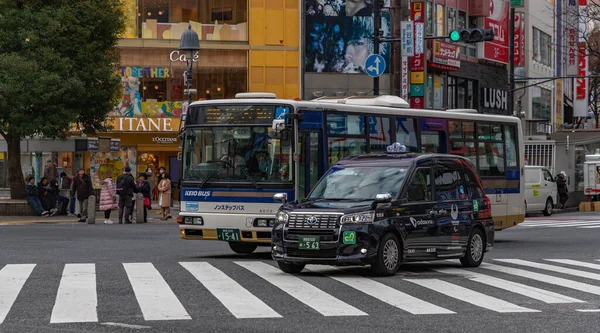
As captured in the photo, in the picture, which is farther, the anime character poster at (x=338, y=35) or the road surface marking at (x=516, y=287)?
the anime character poster at (x=338, y=35)

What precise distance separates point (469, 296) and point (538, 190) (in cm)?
2968

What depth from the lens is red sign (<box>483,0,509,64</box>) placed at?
207 ft

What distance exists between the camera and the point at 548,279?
1603 cm

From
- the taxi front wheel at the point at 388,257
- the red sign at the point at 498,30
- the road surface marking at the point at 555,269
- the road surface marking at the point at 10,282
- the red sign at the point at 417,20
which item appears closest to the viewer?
the road surface marking at the point at 10,282

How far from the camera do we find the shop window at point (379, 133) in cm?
2144

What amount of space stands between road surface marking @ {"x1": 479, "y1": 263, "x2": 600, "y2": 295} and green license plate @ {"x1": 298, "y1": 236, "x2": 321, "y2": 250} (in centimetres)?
334

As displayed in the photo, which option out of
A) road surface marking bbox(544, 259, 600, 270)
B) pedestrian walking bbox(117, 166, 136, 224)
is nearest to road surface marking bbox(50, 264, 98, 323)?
road surface marking bbox(544, 259, 600, 270)

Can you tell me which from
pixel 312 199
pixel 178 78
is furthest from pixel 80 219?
pixel 312 199

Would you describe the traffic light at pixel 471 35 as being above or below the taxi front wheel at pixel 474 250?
above

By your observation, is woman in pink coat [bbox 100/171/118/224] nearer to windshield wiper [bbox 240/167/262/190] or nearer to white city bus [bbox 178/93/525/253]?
white city bus [bbox 178/93/525/253]

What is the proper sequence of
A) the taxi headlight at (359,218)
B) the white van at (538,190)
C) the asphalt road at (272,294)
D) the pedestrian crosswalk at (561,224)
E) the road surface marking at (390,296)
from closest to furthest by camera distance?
the asphalt road at (272,294)
the road surface marking at (390,296)
the taxi headlight at (359,218)
the pedestrian crosswalk at (561,224)
the white van at (538,190)

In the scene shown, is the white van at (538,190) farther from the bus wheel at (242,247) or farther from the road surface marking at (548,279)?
the road surface marking at (548,279)

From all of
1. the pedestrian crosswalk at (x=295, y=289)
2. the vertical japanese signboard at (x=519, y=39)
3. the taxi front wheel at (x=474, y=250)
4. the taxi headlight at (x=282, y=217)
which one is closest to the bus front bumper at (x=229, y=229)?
the pedestrian crosswalk at (x=295, y=289)

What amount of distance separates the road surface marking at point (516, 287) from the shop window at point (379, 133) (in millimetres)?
4533
